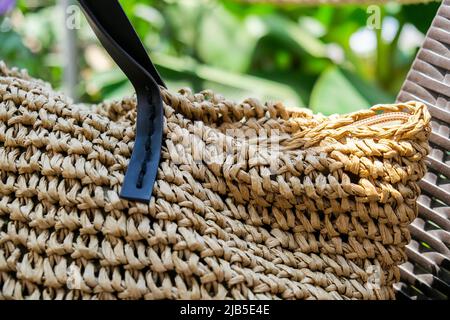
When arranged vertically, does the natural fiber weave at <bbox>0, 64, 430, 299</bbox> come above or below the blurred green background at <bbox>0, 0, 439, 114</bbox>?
below

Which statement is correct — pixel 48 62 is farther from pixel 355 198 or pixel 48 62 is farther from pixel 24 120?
pixel 355 198

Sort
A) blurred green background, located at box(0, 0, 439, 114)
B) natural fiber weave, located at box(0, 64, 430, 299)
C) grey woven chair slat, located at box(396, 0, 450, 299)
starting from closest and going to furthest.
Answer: natural fiber weave, located at box(0, 64, 430, 299), grey woven chair slat, located at box(396, 0, 450, 299), blurred green background, located at box(0, 0, 439, 114)

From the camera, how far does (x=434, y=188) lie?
2.43 feet

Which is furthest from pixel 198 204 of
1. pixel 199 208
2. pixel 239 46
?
pixel 239 46

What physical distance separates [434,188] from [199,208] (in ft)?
1.04

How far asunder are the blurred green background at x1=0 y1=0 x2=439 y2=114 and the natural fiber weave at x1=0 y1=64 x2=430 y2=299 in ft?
3.40

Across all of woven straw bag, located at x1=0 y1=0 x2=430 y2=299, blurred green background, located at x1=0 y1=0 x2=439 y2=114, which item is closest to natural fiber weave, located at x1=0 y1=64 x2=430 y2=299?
woven straw bag, located at x1=0 y1=0 x2=430 y2=299

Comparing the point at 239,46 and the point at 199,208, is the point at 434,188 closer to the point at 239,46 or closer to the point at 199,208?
the point at 199,208

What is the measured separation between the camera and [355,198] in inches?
25.4

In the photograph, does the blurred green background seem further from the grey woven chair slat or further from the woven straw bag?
the woven straw bag

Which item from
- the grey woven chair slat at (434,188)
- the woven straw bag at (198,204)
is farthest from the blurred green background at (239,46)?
the woven straw bag at (198,204)

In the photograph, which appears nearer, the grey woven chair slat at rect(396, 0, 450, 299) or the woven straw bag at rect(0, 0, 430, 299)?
the woven straw bag at rect(0, 0, 430, 299)

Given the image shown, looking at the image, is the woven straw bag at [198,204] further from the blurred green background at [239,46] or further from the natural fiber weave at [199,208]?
the blurred green background at [239,46]

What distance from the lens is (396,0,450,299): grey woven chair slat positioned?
0.73m
